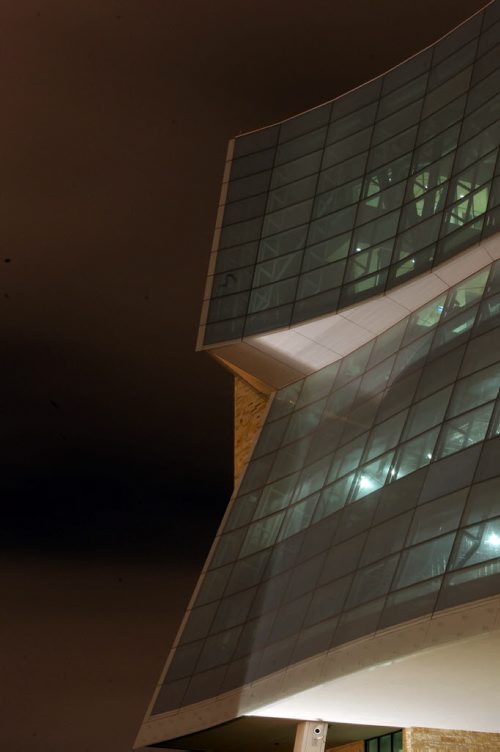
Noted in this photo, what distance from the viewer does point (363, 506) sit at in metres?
22.5

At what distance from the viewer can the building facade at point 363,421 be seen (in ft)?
63.6

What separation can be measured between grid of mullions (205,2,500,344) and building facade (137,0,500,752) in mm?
65

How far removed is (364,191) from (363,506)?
10.3 metres

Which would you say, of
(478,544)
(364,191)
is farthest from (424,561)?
(364,191)

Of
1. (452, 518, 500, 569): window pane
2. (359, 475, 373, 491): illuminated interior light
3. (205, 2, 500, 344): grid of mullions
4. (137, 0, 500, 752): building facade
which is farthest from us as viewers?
(205, 2, 500, 344): grid of mullions

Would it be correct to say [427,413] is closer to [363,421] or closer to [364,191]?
[363,421]

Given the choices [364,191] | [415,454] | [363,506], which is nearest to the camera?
[415,454]

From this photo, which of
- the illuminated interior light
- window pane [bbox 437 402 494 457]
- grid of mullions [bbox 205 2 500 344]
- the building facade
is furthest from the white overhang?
the illuminated interior light

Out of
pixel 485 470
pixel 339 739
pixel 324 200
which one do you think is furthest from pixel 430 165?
pixel 339 739

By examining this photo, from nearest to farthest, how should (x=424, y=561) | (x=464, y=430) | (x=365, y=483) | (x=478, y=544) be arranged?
(x=478, y=544) → (x=424, y=561) → (x=464, y=430) → (x=365, y=483)

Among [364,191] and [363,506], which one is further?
[364,191]

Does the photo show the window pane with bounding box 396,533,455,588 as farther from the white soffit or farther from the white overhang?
the white overhang

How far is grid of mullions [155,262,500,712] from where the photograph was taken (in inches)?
750

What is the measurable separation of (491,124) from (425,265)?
368 cm
